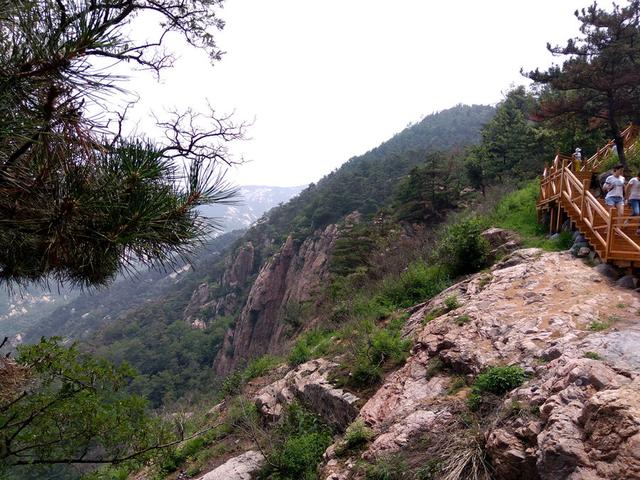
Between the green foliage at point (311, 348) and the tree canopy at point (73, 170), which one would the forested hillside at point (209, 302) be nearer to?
the green foliage at point (311, 348)

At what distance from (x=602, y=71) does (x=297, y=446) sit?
40.5ft

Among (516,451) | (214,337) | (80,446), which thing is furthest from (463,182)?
(214,337)

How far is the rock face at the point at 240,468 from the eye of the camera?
20.0 ft

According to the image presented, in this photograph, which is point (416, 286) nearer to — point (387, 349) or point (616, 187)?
point (387, 349)

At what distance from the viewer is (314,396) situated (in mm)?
7004

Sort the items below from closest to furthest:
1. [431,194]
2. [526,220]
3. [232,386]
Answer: [526,220], [232,386], [431,194]

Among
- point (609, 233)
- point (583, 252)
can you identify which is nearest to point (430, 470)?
point (609, 233)

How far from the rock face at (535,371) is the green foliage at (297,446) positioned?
2.63 feet

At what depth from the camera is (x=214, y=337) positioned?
161ft

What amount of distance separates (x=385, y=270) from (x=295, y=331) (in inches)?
368

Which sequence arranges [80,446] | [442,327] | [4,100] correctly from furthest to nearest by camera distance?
[442,327] < [80,446] < [4,100]

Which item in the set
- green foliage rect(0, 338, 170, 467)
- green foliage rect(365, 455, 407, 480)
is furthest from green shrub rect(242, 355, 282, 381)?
green foliage rect(0, 338, 170, 467)

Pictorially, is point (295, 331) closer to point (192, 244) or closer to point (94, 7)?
point (192, 244)

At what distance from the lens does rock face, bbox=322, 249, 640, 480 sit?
288 cm
